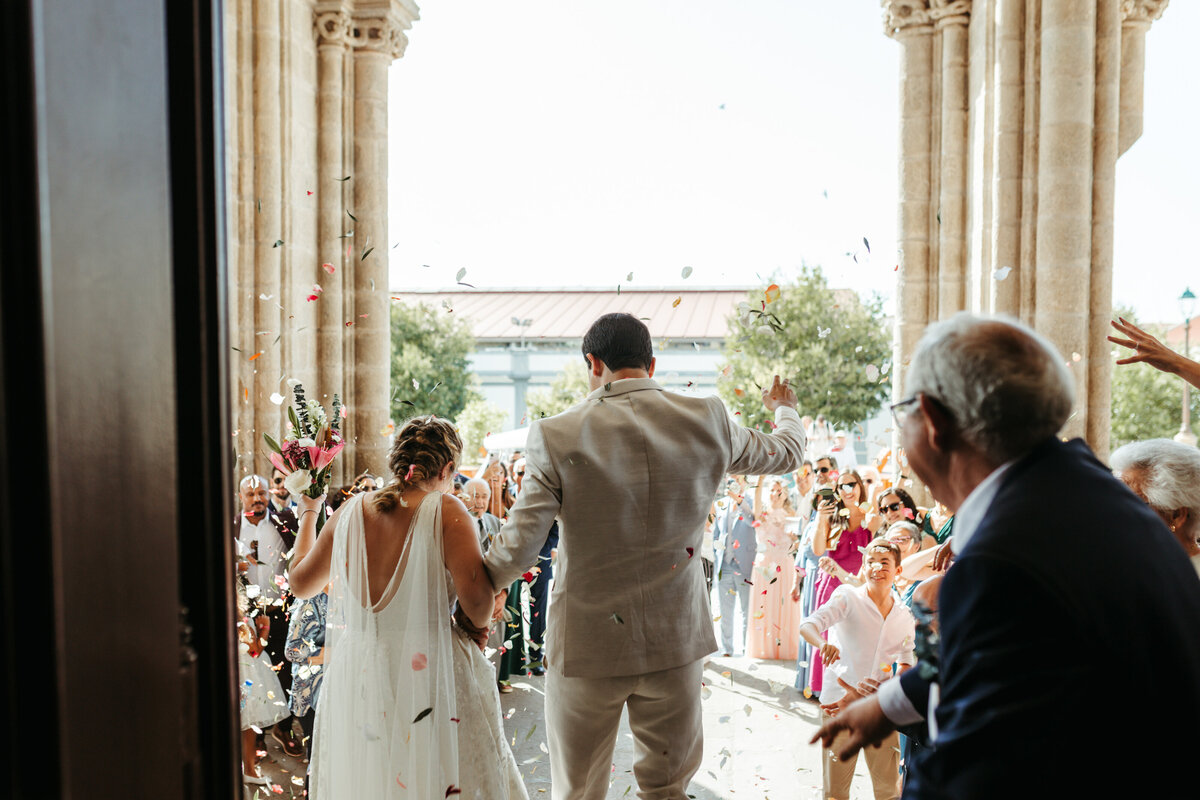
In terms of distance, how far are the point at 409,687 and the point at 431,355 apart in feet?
96.9

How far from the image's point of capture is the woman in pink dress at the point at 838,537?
215 inches

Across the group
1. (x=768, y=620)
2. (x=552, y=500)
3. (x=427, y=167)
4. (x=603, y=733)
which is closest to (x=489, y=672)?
(x=603, y=733)

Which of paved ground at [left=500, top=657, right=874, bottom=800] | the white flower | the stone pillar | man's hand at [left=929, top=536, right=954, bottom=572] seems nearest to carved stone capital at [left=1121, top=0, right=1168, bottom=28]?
the stone pillar

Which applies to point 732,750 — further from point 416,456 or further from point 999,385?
point 999,385

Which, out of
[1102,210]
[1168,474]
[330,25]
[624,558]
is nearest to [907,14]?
[1102,210]

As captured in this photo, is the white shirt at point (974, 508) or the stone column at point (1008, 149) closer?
the white shirt at point (974, 508)

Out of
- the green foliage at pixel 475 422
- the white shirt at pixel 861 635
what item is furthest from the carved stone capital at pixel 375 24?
the green foliage at pixel 475 422

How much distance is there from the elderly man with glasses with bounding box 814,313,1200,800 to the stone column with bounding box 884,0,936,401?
5.55 m

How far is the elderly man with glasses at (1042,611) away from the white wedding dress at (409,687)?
190cm

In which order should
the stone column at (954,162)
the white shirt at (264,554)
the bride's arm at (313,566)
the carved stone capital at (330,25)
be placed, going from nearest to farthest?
the bride's arm at (313,566) < the white shirt at (264,554) < the stone column at (954,162) < the carved stone capital at (330,25)

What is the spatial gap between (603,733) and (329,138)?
20.6 ft

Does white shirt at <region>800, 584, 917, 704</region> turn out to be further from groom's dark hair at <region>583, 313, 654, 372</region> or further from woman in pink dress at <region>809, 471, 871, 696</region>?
woman in pink dress at <region>809, 471, 871, 696</region>

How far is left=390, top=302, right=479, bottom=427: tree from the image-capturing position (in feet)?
101

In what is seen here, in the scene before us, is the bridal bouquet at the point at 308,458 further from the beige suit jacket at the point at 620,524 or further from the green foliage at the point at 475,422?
the green foliage at the point at 475,422
